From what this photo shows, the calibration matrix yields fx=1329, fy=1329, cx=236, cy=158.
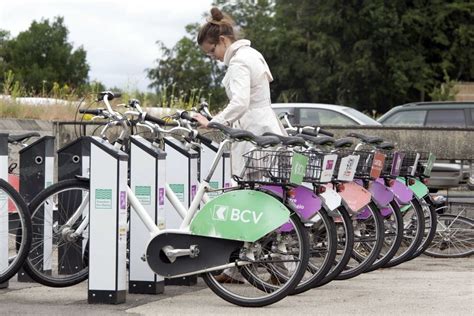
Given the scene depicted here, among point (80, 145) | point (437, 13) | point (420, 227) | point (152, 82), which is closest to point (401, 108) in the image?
point (420, 227)

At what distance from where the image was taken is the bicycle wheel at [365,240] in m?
9.88

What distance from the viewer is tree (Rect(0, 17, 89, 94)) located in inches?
3150

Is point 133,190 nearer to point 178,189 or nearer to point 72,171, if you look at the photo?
point 178,189

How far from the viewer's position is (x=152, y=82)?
8488 centimetres

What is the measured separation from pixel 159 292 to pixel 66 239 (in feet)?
2.46

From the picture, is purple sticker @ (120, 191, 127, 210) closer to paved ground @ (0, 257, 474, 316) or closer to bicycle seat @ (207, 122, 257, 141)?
paved ground @ (0, 257, 474, 316)

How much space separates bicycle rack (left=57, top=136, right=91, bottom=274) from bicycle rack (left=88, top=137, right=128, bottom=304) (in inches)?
28.7

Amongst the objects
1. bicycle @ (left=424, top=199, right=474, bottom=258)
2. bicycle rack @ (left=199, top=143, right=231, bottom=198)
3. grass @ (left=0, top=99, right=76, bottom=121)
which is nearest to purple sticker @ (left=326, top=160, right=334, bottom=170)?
bicycle rack @ (left=199, top=143, right=231, bottom=198)

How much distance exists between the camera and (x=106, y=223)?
8336 millimetres

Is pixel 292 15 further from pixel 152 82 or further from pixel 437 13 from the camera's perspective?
pixel 152 82

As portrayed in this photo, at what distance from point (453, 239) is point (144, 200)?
4.35 meters

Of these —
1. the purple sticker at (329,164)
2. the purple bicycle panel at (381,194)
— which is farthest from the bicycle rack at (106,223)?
the purple bicycle panel at (381,194)

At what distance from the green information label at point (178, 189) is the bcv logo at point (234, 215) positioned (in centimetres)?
113

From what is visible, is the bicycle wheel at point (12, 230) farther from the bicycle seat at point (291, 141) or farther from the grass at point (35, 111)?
the grass at point (35, 111)
